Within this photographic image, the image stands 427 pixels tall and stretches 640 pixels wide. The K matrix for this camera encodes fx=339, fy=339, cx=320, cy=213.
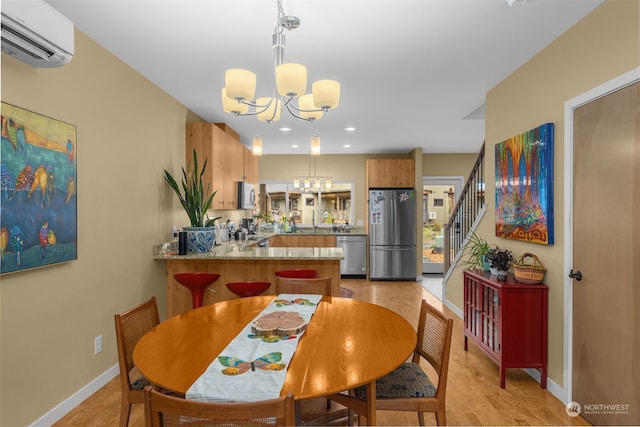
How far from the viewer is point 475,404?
7.55ft

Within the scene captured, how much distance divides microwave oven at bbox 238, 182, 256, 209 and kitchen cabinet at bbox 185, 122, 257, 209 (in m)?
0.12

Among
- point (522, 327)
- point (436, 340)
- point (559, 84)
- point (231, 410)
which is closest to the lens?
point (231, 410)

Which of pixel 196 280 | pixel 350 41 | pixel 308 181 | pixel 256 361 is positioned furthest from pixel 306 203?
pixel 256 361

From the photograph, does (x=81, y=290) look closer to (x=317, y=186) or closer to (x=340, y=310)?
(x=340, y=310)

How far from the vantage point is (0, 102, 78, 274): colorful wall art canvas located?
1.79m

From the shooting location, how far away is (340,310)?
197cm

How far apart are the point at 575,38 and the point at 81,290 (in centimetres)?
375

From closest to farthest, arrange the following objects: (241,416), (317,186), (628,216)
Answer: (241,416), (628,216), (317,186)

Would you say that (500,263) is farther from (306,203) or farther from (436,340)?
(306,203)

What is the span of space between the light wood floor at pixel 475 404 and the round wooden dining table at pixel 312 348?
2.74 ft

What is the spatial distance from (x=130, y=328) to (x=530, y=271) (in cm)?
265

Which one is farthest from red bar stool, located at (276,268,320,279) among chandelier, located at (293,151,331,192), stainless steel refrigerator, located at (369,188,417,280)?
chandelier, located at (293,151,331,192)

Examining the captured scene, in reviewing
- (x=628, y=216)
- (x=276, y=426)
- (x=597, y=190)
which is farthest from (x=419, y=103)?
(x=276, y=426)

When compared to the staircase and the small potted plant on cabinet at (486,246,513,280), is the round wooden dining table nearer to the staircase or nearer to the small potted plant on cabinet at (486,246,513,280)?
the small potted plant on cabinet at (486,246,513,280)
